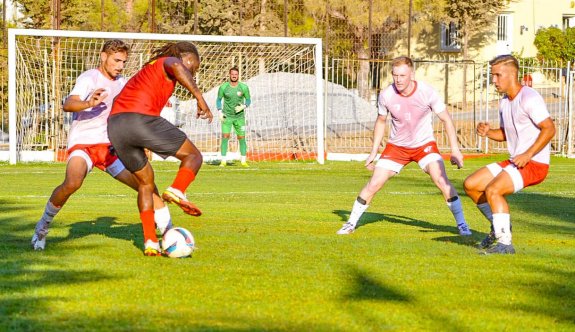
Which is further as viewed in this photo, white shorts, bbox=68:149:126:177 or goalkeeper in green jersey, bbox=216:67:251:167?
goalkeeper in green jersey, bbox=216:67:251:167

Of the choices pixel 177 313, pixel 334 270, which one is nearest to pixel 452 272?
pixel 334 270

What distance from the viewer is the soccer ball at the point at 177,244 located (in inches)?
363

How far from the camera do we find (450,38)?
180 ft

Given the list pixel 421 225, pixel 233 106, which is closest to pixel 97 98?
pixel 421 225

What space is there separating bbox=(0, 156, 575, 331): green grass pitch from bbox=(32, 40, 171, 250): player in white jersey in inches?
15.6

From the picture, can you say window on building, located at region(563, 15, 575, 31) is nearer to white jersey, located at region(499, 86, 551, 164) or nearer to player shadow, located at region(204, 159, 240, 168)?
player shadow, located at region(204, 159, 240, 168)

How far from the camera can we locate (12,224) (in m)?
12.4

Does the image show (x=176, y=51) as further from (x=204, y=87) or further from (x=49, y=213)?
(x=204, y=87)

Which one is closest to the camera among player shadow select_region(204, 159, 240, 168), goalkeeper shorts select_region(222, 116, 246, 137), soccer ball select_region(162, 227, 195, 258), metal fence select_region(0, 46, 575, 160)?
soccer ball select_region(162, 227, 195, 258)

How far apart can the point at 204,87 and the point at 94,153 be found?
1918 centimetres

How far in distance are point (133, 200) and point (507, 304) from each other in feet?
32.1

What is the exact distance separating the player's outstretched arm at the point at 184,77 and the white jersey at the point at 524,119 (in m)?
2.82

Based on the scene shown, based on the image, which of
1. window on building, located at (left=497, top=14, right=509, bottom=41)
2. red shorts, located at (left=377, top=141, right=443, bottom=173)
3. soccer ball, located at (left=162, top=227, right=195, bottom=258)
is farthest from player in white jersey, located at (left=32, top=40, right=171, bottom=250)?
window on building, located at (left=497, top=14, right=509, bottom=41)

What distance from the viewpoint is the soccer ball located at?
922 centimetres
